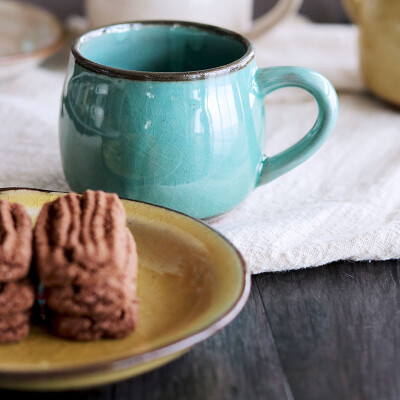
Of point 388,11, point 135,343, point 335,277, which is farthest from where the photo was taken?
point 388,11

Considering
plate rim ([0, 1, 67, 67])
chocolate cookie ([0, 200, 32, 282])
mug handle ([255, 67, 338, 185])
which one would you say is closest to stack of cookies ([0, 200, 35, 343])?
chocolate cookie ([0, 200, 32, 282])

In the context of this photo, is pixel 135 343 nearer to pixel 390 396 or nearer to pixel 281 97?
pixel 390 396

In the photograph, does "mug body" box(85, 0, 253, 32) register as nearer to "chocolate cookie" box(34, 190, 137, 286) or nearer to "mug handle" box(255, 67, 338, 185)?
"mug handle" box(255, 67, 338, 185)

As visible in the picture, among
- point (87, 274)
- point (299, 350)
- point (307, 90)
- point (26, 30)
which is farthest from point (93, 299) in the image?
point (26, 30)

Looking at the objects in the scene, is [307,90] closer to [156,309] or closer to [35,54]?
[156,309]

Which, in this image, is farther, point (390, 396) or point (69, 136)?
point (69, 136)

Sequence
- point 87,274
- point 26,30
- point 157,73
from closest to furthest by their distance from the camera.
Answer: point 87,274, point 157,73, point 26,30

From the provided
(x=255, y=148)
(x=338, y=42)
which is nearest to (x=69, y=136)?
(x=255, y=148)

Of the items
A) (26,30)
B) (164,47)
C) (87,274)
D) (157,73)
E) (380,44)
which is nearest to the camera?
(87,274)
